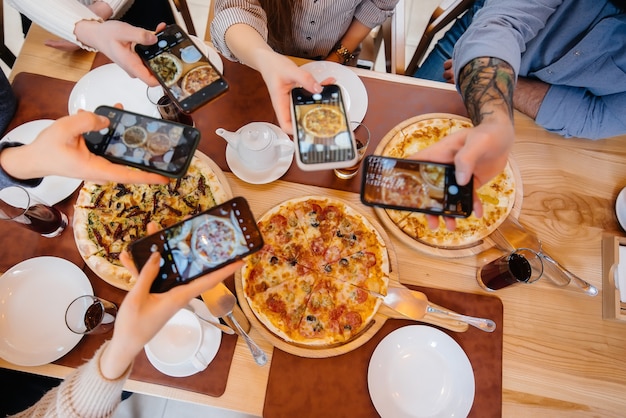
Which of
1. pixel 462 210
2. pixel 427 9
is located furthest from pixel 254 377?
pixel 427 9

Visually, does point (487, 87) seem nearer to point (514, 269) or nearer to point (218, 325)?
point (514, 269)

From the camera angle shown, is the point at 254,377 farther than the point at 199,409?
No

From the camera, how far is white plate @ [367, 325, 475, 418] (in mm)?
1438

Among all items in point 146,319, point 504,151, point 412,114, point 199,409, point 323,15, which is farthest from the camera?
point 199,409

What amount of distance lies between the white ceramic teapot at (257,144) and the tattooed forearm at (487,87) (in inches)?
28.3

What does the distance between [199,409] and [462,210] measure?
2134mm

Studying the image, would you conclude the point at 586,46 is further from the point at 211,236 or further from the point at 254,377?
the point at 254,377

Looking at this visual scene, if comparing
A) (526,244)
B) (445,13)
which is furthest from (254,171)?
(445,13)

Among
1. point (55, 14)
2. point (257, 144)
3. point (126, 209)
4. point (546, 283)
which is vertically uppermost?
point (55, 14)

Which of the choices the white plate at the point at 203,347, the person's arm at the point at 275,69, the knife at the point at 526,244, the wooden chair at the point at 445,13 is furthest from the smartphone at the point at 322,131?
the wooden chair at the point at 445,13

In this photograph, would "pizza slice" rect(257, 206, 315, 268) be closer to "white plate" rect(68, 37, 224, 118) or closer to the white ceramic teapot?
the white ceramic teapot

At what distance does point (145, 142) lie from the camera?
52.6 inches

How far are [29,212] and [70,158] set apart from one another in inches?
14.1

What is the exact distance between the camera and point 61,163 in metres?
1.26
